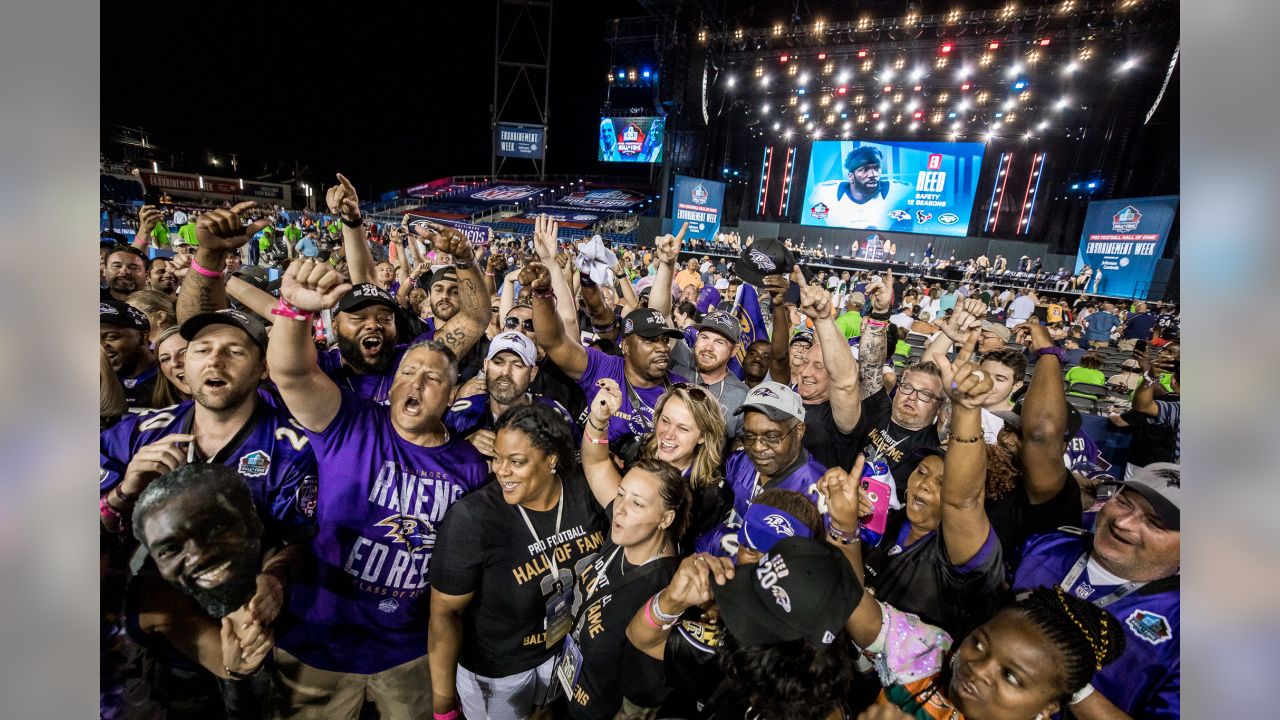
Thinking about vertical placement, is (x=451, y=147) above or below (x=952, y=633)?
above

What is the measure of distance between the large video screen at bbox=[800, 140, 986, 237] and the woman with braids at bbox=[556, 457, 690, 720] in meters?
29.4

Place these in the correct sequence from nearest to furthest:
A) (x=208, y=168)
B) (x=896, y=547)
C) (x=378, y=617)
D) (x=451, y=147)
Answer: (x=378, y=617), (x=896, y=547), (x=208, y=168), (x=451, y=147)

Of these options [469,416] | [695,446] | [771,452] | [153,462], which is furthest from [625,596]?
[153,462]

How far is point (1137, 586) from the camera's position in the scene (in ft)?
6.33

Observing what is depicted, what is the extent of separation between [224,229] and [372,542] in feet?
5.27

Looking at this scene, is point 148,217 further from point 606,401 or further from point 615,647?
point 615,647

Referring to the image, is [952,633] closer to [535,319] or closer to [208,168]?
[535,319]

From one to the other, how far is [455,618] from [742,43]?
2682 cm

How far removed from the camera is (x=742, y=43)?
23453 millimetres

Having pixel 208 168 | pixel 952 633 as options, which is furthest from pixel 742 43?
pixel 208 168

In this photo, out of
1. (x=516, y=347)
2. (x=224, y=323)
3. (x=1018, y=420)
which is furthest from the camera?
(x=516, y=347)

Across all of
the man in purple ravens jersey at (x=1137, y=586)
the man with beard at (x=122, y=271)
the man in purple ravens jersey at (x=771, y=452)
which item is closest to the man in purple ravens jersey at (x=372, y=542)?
the man in purple ravens jersey at (x=771, y=452)

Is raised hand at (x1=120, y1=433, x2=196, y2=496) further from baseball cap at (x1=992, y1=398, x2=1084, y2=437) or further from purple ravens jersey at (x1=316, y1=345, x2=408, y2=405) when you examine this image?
baseball cap at (x1=992, y1=398, x2=1084, y2=437)

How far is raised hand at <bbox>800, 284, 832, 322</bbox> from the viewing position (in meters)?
3.16
